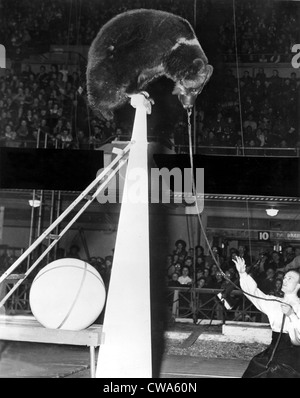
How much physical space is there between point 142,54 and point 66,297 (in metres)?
3.12

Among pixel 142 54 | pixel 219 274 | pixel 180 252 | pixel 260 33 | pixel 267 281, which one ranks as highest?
pixel 260 33

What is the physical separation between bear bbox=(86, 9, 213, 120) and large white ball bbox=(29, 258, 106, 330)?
243cm

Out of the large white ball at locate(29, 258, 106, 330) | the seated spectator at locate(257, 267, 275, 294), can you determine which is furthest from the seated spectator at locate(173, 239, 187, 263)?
the large white ball at locate(29, 258, 106, 330)

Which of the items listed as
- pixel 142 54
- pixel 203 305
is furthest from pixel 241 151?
pixel 142 54

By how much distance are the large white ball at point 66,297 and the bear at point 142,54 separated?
2.43 metres

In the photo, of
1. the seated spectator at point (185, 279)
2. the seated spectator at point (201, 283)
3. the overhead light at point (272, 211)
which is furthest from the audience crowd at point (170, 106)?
the seated spectator at point (201, 283)

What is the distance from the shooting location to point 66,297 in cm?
394

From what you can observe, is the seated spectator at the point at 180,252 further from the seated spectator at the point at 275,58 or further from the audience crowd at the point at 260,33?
the seated spectator at the point at 275,58

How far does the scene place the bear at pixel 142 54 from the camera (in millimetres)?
5699

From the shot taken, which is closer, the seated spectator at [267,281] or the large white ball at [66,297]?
the large white ball at [66,297]

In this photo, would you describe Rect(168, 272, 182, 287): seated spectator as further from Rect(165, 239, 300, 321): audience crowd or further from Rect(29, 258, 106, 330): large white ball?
Rect(29, 258, 106, 330): large white ball

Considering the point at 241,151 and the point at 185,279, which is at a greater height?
the point at 241,151

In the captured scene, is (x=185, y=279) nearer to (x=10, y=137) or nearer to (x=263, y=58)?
(x=10, y=137)

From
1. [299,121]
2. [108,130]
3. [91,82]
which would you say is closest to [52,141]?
[108,130]
